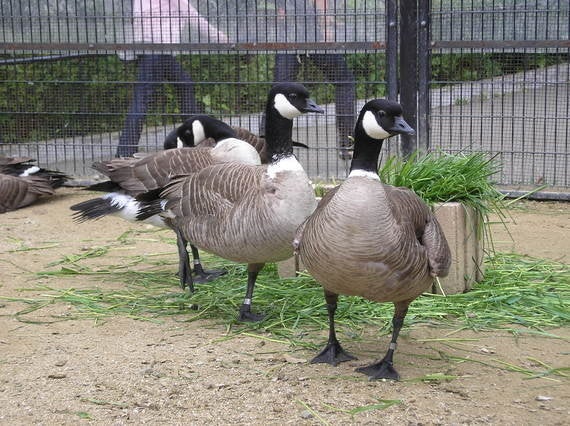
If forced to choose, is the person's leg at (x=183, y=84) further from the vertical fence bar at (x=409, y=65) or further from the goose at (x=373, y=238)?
the goose at (x=373, y=238)

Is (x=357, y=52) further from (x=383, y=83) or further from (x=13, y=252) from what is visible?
(x=13, y=252)

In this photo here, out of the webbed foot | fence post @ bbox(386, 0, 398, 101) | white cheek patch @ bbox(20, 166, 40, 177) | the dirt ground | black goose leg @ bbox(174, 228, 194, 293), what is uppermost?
fence post @ bbox(386, 0, 398, 101)

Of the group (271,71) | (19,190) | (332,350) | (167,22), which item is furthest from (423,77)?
(332,350)

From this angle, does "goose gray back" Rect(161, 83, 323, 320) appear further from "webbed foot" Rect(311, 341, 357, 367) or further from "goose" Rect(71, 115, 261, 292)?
"webbed foot" Rect(311, 341, 357, 367)

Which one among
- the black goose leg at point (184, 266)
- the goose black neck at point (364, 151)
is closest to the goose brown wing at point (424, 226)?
the goose black neck at point (364, 151)

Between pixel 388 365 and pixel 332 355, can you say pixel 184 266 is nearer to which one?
pixel 332 355

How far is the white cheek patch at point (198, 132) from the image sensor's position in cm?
691

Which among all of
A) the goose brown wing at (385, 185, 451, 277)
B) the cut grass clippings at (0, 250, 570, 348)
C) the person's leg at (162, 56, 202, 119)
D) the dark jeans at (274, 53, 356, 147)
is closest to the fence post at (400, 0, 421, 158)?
the dark jeans at (274, 53, 356, 147)

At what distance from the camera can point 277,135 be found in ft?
15.8

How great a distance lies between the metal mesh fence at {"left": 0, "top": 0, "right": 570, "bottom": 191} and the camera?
292 inches

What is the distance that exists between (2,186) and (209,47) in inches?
88.1

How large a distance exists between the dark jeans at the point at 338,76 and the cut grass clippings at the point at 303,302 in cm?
250

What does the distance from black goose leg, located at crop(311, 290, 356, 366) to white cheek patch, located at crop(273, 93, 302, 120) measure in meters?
1.24

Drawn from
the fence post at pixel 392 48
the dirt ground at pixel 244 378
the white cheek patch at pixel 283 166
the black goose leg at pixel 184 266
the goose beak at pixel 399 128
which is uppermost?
the fence post at pixel 392 48
